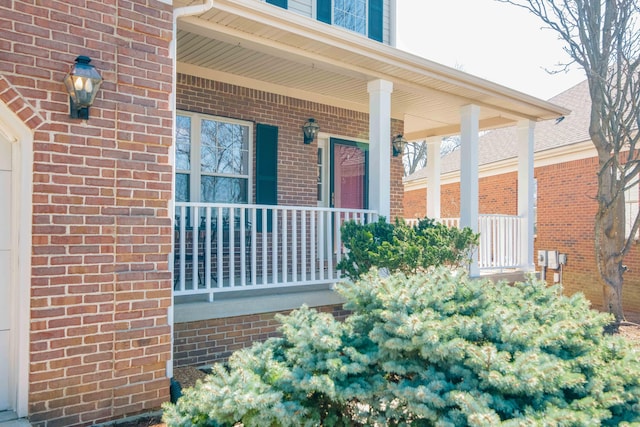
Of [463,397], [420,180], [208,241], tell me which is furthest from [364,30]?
[420,180]

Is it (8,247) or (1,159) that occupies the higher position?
(1,159)

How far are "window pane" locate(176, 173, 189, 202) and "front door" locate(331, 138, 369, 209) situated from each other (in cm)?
265

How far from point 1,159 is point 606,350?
4.35m

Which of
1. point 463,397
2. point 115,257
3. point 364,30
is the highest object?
point 364,30

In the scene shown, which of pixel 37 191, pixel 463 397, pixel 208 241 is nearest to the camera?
pixel 463 397

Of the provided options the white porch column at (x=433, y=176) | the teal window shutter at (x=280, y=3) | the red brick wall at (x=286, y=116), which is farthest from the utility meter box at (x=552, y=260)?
the teal window shutter at (x=280, y=3)

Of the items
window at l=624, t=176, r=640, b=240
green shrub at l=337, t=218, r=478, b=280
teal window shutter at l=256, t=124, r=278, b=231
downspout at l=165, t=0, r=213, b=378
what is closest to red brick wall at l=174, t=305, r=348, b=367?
downspout at l=165, t=0, r=213, b=378

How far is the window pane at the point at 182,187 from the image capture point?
6355 mm

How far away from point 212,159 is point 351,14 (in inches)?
139

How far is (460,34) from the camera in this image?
21.2 metres

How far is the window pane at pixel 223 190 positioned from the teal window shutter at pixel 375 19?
11.1 feet

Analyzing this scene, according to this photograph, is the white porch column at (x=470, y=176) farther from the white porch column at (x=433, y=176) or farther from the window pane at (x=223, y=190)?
the window pane at (x=223, y=190)

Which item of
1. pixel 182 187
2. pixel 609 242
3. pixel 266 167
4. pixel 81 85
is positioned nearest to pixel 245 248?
pixel 182 187

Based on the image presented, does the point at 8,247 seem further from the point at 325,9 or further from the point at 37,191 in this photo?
the point at 325,9
